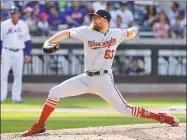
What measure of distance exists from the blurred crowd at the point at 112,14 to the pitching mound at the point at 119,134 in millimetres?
11083

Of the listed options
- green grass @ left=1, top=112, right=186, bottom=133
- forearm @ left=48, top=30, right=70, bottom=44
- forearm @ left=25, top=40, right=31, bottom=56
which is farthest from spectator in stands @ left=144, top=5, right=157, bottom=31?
forearm @ left=48, top=30, right=70, bottom=44

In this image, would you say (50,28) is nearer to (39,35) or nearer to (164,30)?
(39,35)

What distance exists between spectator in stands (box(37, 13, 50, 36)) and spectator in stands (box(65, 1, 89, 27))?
715 mm

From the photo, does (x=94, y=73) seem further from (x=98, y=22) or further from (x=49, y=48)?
(x=49, y=48)

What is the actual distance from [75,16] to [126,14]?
1.83 m

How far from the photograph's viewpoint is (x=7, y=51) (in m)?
15.9

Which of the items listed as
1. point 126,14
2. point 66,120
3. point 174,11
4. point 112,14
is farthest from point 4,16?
point 66,120

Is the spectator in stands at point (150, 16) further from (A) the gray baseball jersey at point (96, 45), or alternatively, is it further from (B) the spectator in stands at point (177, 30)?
(A) the gray baseball jersey at point (96, 45)

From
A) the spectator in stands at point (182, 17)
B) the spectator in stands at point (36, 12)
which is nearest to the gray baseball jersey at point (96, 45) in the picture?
the spectator in stands at point (36, 12)

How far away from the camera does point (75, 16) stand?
21031 millimetres

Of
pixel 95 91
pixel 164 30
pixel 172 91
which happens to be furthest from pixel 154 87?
pixel 95 91

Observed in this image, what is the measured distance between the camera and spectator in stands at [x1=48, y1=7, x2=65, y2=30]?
20.9 m

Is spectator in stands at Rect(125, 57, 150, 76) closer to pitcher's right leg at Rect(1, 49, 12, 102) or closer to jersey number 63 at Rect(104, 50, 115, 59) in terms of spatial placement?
pitcher's right leg at Rect(1, 49, 12, 102)

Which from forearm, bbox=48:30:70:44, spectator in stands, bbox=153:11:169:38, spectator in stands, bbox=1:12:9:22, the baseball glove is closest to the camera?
the baseball glove
